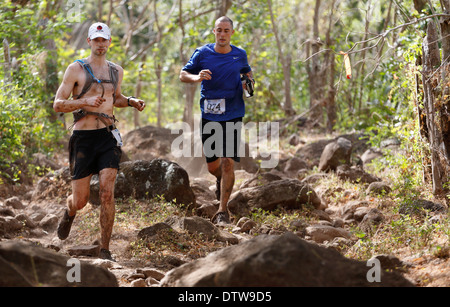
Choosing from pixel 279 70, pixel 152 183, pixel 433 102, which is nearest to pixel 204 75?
pixel 152 183

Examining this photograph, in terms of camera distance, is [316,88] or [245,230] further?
[316,88]

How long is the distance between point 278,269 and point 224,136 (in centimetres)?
386

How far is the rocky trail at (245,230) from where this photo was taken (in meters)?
3.43

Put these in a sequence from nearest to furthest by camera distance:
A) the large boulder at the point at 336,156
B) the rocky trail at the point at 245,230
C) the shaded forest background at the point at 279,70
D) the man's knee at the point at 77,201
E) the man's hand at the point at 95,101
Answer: the rocky trail at the point at 245,230
the man's hand at the point at 95,101
the man's knee at the point at 77,201
the shaded forest background at the point at 279,70
the large boulder at the point at 336,156

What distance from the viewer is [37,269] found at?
3.42 meters

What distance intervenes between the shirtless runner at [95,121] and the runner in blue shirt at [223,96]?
4.77 ft

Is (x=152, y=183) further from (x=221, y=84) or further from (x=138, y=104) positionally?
(x=138, y=104)

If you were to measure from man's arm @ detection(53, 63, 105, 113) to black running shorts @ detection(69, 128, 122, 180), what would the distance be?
0.30 meters

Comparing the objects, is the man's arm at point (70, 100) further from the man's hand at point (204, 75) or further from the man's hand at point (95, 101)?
the man's hand at point (204, 75)

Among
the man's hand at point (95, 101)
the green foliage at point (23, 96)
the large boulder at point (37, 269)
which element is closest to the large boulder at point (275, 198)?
the man's hand at point (95, 101)

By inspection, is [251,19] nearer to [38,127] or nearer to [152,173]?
[38,127]
